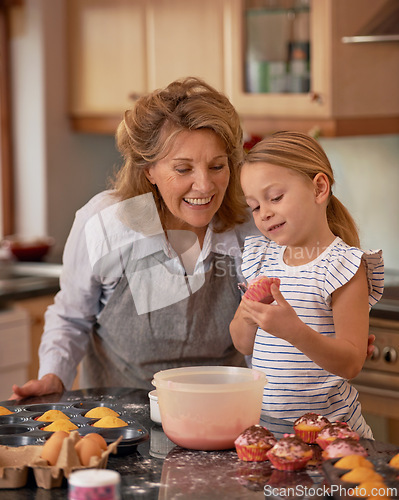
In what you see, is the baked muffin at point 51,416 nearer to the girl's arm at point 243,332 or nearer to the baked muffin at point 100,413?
the baked muffin at point 100,413

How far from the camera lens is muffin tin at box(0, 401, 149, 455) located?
128 centimetres

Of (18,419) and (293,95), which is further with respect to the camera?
(293,95)

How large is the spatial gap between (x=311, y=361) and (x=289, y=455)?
36cm

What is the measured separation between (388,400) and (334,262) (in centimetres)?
117

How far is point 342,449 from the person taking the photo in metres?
1.18

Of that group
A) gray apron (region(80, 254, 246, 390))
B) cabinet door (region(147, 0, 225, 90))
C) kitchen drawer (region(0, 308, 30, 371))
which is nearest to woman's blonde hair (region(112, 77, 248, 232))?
gray apron (region(80, 254, 246, 390))

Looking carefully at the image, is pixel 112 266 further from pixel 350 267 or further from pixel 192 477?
pixel 192 477

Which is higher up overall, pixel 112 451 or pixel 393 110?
pixel 393 110

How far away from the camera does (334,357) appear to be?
137cm

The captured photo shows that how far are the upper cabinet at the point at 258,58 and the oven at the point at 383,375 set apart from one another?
695 mm

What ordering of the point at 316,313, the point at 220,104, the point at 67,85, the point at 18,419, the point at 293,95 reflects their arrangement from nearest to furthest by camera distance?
the point at 18,419, the point at 316,313, the point at 220,104, the point at 293,95, the point at 67,85

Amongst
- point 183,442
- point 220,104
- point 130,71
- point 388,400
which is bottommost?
point 388,400

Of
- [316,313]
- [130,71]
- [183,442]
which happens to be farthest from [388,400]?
[130,71]

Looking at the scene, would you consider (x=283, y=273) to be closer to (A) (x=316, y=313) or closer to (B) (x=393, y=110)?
(A) (x=316, y=313)
